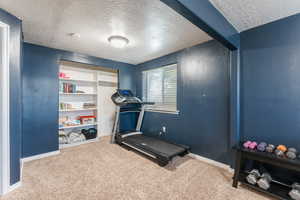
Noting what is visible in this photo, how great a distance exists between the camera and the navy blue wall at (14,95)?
174 cm

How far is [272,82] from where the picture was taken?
1.84 meters

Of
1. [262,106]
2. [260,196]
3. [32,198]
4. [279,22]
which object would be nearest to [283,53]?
[279,22]

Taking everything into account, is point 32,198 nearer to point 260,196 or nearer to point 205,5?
point 260,196

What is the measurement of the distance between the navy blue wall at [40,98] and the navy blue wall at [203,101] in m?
2.67

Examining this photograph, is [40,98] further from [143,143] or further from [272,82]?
[272,82]

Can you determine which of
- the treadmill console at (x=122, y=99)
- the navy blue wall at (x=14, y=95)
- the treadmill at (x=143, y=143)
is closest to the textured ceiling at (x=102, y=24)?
the navy blue wall at (x=14, y=95)

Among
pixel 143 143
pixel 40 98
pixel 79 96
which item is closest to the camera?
pixel 40 98

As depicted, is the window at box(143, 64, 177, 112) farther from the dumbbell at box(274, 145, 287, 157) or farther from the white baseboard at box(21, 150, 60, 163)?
the white baseboard at box(21, 150, 60, 163)

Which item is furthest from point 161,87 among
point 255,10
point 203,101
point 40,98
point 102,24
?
point 40,98

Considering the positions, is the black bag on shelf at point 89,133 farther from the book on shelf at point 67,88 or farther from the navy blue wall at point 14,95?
the navy blue wall at point 14,95

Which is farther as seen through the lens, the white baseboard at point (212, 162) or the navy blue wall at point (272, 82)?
the white baseboard at point (212, 162)

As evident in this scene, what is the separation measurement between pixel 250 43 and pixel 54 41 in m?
3.53

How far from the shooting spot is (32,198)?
1.62 metres

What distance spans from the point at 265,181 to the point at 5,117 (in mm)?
3418
